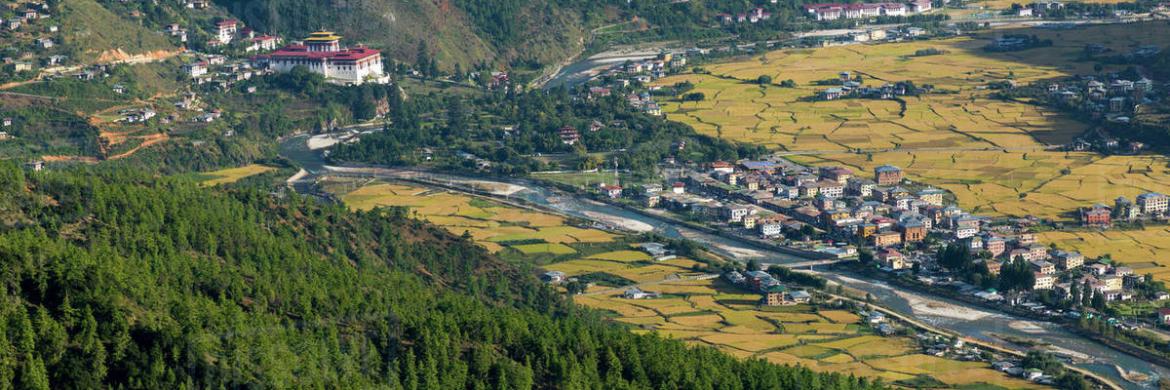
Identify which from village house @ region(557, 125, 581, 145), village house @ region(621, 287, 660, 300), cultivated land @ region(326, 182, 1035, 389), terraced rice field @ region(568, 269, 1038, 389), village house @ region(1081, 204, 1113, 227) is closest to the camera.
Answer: terraced rice field @ region(568, 269, 1038, 389)

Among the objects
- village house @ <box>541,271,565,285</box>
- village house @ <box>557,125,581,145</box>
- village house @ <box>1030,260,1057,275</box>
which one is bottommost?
village house @ <box>1030,260,1057,275</box>

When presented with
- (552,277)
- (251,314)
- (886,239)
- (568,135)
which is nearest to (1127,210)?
(886,239)

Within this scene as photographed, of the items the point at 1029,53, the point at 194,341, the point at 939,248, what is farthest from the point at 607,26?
the point at 194,341

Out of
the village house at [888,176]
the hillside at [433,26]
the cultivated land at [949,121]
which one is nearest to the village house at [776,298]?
the cultivated land at [949,121]

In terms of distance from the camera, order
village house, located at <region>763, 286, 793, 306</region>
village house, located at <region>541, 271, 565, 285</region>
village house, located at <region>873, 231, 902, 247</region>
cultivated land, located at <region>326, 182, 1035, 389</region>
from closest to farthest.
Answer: cultivated land, located at <region>326, 182, 1035, 389</region> < village house, located at <region>763, 286, 793, 306</region> < village house, located at <region>541, 271, 565, 285</region> < village house, located at <region>873, 231, 902, 247</region>

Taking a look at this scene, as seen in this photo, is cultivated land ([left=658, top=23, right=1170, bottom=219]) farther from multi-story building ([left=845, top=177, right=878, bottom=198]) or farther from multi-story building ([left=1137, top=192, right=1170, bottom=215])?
multi-story building ([left=845, top=177, right=878, bottom=198])

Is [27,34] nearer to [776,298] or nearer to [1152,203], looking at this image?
[776,298]

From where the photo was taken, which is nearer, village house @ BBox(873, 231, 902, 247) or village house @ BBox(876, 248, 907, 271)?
village house @ BBox(876, 248, 907, 271)

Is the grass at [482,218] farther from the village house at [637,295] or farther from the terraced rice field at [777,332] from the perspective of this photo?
the terraced rice field at [777,332]

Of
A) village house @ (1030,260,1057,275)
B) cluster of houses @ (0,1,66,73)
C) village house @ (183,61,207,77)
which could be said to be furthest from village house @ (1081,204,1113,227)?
cluster of houses @ (0,1,66,73)
